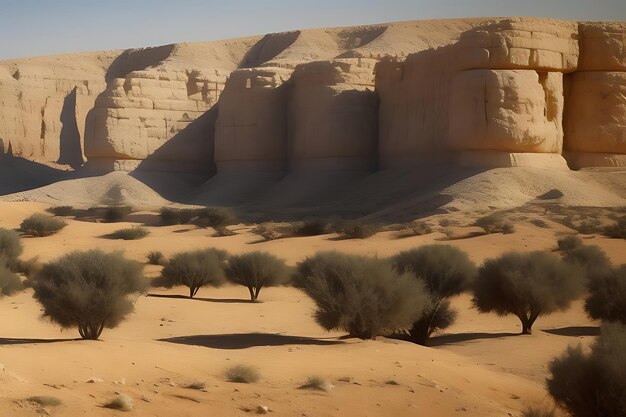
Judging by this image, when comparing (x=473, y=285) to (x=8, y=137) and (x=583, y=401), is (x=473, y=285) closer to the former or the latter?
(x=583, y=401)

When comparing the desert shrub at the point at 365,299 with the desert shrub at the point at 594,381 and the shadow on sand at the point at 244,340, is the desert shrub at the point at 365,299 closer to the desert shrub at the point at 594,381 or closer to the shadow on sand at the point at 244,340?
the shadow on sand at the point at 244,340

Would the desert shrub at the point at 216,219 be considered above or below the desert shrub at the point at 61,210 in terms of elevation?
above

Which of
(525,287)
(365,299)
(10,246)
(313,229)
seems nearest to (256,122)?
(313,229)

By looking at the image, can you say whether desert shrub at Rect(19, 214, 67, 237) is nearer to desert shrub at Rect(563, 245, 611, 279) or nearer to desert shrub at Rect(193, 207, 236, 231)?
desert shrub at Rect(193, 207, 236, 231)

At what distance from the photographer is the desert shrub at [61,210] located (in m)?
37.7

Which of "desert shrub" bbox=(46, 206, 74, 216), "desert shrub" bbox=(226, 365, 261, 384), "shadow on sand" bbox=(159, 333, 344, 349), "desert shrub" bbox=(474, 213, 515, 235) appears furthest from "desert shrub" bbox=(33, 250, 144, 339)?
"desert shrub" bbox=(46, 206, 74, 216)

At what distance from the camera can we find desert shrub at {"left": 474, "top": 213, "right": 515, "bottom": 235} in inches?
989

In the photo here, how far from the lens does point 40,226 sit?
30031 millimetres

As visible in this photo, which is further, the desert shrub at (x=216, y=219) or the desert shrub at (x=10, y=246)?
the desert shrub at (x=216, y=219)

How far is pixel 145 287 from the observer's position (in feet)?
47.6

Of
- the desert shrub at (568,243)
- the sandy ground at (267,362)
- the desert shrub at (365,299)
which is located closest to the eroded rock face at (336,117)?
the desert shrub at (568,243)

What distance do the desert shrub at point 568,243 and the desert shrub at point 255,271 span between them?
22.0ft

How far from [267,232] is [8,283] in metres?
10.7

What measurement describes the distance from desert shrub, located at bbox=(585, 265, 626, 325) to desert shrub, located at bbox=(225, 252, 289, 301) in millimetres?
7467
